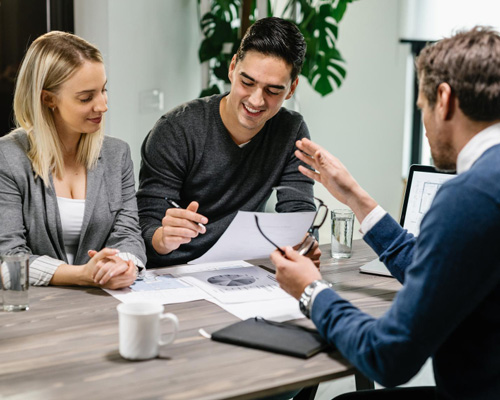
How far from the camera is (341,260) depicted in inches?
74.0

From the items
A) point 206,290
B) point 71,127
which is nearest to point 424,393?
point 206,290

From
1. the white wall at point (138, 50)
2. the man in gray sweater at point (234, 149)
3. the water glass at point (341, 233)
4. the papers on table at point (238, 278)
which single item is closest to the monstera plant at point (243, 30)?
the white wall at point (138, 50)

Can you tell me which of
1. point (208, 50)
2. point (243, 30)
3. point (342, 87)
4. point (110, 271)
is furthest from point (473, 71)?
point (342, 87)

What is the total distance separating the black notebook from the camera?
1.14 metres

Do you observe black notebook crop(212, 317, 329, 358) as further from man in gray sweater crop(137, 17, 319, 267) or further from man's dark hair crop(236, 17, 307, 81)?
man's dark hair crop(236, 17, 307, 81)

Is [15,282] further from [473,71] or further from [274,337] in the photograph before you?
[473,71]

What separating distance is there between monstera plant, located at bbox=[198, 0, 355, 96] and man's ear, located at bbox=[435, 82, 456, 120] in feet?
8.46

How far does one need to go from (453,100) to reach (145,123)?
271cm

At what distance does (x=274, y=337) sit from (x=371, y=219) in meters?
0.47

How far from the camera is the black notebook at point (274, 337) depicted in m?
1.14

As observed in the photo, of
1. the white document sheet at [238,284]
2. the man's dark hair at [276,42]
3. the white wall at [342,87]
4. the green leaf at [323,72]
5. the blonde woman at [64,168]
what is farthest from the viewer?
the green leaf at [323,72]

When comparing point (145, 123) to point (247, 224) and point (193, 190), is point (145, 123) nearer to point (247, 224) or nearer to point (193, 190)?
point (193, 190)

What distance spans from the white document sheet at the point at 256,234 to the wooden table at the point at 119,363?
0.25 m

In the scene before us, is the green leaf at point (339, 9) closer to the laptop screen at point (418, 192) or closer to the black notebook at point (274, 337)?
the laptop screen at point (418, 192)
